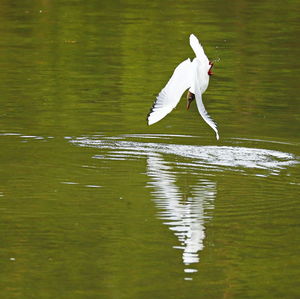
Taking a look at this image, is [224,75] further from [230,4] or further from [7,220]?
[230,4]

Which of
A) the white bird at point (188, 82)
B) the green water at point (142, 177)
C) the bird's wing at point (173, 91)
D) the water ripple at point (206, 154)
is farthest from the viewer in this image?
the water ripple at point (206, 154)

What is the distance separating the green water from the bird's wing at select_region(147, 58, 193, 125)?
48cm

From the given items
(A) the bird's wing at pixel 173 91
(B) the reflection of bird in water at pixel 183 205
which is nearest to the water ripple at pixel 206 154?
(B) the reflection of bird in water at pixel 183 205

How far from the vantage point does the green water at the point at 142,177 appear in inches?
336

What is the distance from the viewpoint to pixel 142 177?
1132 cm

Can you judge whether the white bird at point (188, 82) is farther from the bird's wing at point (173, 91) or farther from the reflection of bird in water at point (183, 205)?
the reflection of bird in water at point (183, 205)

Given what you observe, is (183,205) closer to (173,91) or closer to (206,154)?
(173,91)

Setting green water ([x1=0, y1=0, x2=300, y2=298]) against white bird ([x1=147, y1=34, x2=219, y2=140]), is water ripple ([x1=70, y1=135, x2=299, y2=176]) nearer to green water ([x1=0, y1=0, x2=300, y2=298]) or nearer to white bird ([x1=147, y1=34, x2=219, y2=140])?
green water ([x1=0, y1=0, x2=300, y2=298])

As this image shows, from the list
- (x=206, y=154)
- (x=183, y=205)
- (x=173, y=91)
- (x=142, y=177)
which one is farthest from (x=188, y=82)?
(x=183, y=205)

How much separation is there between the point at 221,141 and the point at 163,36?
10200mm

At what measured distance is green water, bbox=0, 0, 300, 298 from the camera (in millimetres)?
8531

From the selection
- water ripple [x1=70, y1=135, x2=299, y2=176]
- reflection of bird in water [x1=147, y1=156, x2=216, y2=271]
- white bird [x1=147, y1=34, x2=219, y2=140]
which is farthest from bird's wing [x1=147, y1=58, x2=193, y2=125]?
water ripple [x1=70, y1=135, x2=299, y2=176]

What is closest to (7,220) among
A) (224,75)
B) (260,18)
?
(224,75)

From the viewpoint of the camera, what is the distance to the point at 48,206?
10.3 metres
